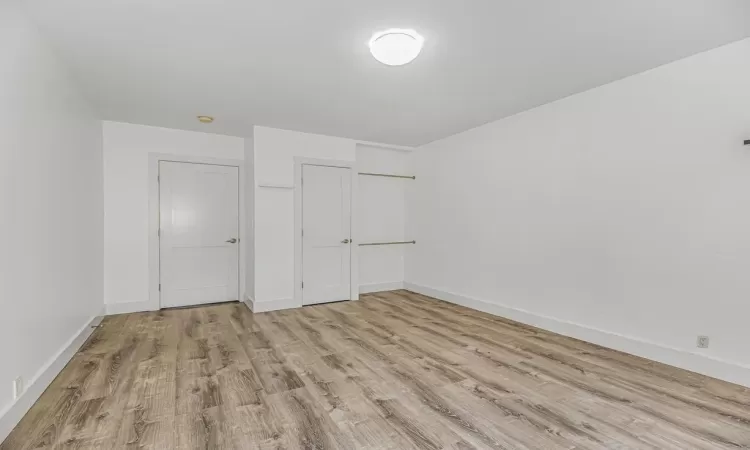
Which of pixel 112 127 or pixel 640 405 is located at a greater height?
pixel 112 127

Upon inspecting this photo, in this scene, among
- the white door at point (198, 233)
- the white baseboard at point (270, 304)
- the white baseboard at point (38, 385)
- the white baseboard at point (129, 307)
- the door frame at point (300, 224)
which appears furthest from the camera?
the door frame at point (300, 224)

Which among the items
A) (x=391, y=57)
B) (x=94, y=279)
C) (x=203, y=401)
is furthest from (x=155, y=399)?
(x=391, y=57)

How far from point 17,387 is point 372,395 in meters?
2.20

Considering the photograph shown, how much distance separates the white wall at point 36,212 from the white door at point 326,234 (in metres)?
2.58

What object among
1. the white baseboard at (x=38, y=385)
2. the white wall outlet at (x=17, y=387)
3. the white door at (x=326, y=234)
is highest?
the white door at (x=326, y=234)

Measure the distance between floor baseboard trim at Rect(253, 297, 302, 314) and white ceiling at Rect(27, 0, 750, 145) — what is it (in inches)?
99.6

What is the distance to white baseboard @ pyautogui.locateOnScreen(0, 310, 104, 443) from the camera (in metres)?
1.99

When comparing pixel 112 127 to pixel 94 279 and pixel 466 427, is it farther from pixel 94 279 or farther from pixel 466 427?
pixel 466 427

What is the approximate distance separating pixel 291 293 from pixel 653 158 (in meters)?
4.49

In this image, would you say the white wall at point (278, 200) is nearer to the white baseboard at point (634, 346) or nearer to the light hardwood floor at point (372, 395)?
the light hardwood floor at point (372, 395)

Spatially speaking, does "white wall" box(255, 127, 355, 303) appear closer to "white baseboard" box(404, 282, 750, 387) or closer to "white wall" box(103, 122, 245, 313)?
"white wall" box(103, 122, 245, 313)

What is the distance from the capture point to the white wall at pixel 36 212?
203 cm

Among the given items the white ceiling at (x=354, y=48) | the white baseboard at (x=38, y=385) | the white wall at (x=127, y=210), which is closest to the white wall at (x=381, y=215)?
the white ceiling at (x=354, y=48)

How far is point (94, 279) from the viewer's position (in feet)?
13.6
